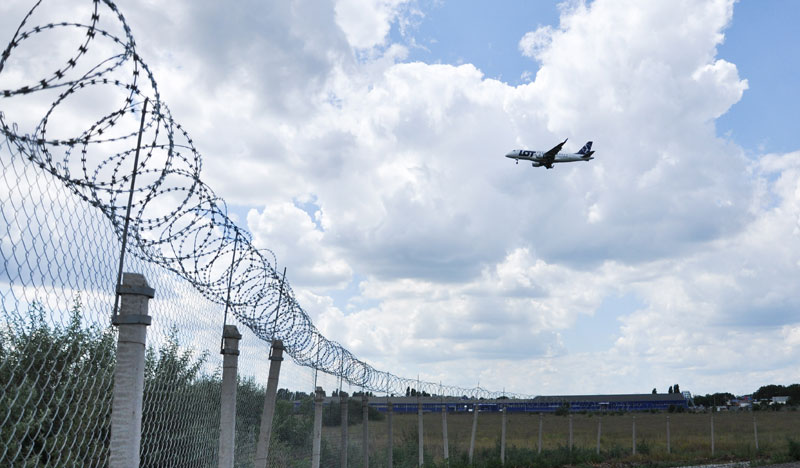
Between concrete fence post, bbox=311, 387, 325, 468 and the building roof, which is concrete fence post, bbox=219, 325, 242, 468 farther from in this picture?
the building roof

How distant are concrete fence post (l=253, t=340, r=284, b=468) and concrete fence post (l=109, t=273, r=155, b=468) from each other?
343 centimetres

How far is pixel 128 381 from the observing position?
12.6ft

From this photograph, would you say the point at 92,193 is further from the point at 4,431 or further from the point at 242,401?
the point at 242,401

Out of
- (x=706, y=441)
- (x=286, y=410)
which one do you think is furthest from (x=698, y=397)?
(x=286, y=410)

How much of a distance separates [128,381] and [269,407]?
11.7 ft

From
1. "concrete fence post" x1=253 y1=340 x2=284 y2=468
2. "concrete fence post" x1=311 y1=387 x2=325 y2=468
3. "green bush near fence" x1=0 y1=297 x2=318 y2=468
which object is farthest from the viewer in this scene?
"concrete fence post" x1=311 y1=387 x2=325 y2=468

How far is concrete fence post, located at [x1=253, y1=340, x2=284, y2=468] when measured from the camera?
7.24 metres

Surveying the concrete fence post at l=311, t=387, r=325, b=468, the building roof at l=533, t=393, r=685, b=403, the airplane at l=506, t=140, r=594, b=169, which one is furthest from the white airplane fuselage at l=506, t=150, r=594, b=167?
the building roof at l=533, t=393, r=685, b=403

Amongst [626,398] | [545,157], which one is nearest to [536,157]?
[545,157]

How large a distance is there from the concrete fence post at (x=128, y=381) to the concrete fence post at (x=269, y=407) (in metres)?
3.43

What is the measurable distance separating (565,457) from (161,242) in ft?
68.8

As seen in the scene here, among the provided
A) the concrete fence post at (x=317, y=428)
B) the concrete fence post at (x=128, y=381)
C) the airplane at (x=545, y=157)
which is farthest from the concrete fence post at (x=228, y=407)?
the airplane at (x=545, y=157)

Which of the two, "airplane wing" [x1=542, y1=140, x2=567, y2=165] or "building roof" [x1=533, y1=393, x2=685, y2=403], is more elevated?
"airplane wing" [x1=542, y1=140, x2=567, y2=165]

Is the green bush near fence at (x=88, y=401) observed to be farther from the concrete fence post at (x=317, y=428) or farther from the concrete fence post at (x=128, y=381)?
the concrete fence post at (x=317, y=428)
